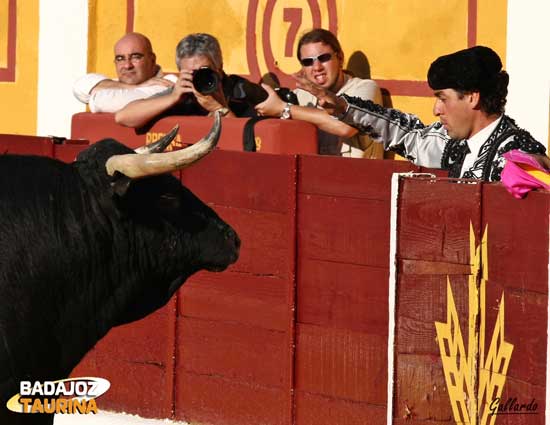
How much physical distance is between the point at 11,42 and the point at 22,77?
0.24 meters

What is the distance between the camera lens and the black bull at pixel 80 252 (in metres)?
5.20

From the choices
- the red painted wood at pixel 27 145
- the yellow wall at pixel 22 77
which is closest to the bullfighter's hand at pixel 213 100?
the red painted wood at pixel 27 145

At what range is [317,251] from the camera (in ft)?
25.0

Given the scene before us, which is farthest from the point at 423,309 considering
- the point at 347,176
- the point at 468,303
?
the point at 347,176

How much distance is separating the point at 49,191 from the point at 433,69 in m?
1.80

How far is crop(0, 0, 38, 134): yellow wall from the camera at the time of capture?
11.3m

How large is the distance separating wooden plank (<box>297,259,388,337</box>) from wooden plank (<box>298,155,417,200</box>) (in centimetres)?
30

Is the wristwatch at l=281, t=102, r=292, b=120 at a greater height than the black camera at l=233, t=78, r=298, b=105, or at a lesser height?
lesser

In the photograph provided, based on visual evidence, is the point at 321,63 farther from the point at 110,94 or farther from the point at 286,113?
the point at 110,94

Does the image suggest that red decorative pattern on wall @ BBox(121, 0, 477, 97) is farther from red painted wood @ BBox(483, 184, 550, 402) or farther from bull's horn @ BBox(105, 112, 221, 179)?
bull's horn @ BBox(105, 112, 221, 179)

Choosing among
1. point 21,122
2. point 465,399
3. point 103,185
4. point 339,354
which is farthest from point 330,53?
point 21,122

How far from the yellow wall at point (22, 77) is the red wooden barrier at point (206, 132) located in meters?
2.40

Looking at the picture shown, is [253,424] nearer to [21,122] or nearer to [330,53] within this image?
[330,53]

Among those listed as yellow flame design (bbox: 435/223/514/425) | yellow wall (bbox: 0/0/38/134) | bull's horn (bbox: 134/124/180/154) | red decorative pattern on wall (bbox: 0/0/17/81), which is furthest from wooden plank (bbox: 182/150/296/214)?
red decorative pattern on wall (bbox: 0/0/17/81)
